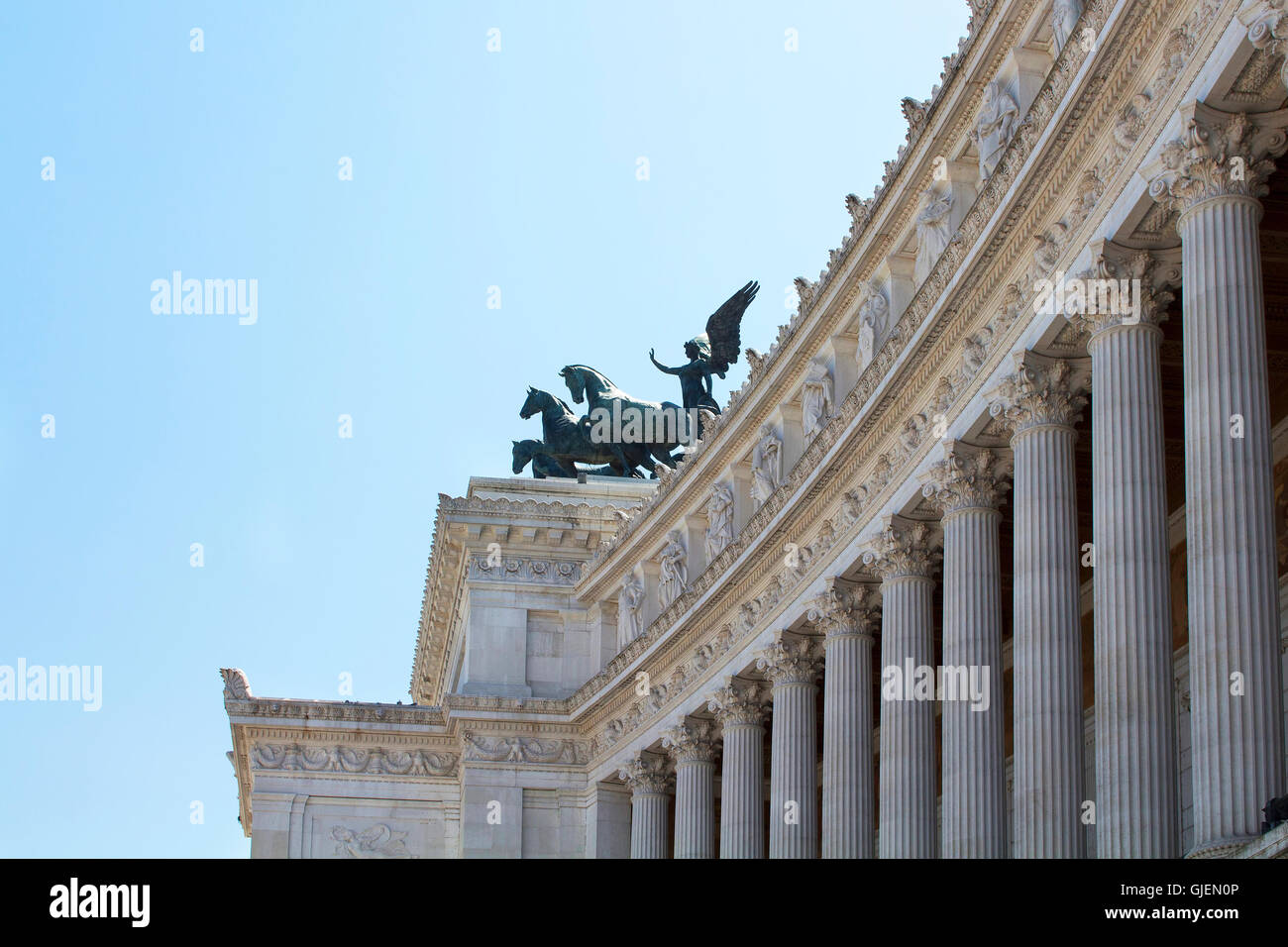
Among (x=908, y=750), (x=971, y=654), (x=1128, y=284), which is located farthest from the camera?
(x=908, y=750)

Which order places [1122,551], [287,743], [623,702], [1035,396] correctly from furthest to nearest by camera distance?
[287,743]
[623,702]
[1035,396]
[1122,551]

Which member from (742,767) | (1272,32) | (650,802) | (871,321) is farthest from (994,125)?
(650,802)

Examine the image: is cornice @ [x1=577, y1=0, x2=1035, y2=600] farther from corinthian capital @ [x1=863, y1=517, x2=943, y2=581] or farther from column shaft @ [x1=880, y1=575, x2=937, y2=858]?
column shaft @ [x1=880, y1=575, x2=937, y2=858]

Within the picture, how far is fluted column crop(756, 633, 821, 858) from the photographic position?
183 feet

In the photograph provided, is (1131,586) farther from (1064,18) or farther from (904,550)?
(904,550)

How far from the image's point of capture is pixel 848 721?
5206cm

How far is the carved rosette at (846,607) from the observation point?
5247cm

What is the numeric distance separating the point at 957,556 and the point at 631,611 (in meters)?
27.4

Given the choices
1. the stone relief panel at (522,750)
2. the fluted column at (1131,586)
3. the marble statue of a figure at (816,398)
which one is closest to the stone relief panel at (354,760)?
the stone relief panel at (522,750)

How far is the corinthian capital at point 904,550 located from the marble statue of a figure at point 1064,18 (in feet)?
38.7

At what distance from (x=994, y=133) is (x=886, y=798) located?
14563mm
